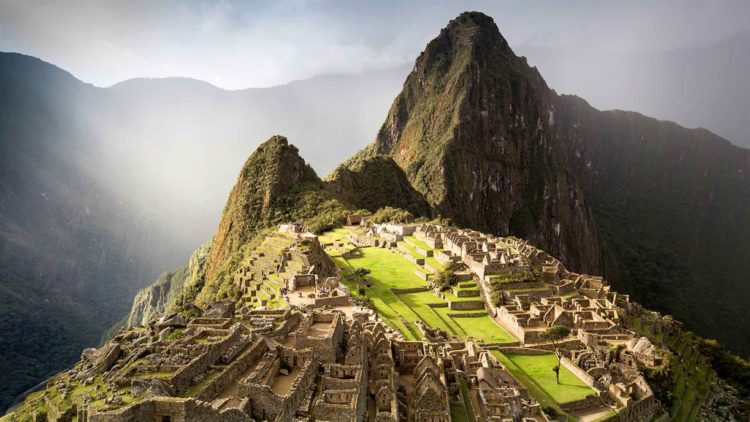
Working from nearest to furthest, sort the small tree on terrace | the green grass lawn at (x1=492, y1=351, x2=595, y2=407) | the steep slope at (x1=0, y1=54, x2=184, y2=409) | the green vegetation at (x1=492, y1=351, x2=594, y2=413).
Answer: the green vegetation at (x1=492, y1=351, x2=594, y2=413) < the green grass lawn at (x1=492, y1=351, x2=595, y2=407) < the small tree on terrace < the steep slope at (x1=0, y1=54, x2=184, y2=409)

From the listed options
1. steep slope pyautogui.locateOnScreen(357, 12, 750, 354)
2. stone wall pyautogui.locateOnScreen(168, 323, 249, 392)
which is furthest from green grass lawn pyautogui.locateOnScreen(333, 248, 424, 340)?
steep slope pyautogui.locateOnScreen(357, 12, 750, 354)

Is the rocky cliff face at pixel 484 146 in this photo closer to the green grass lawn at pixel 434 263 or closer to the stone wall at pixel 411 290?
the green grass lawn at pixel 434 263

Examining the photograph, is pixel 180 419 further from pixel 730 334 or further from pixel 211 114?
pixel 211 114

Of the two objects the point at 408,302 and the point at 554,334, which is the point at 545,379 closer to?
the point at 554,334

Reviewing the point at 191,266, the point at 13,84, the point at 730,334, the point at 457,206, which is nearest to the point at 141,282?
the point at 191,266

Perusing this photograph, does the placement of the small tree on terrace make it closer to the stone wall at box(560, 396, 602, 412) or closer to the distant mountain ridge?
the stone wall at box(560, 396, 602, 412)

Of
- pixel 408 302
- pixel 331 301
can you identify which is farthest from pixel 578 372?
pixel 331 301
